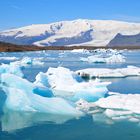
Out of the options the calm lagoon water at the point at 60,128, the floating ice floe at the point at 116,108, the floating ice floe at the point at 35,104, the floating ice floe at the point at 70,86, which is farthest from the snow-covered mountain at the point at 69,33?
the calm lagoon water at the point at 60,128

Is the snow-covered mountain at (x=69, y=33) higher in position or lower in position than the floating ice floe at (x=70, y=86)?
higher

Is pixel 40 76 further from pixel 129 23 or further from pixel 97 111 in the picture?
pixel 129 23

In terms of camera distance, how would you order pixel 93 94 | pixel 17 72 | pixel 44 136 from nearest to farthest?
pixel 44 136 < pixel 93 94 < pixel 17 72

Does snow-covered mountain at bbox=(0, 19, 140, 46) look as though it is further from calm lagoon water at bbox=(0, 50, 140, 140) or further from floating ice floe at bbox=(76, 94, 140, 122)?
calm lagoon water at bbox=(0, 50, 140, 140)

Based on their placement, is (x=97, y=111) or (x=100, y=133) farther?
(x=97, y=111)

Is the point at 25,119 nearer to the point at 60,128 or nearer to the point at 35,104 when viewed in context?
the point at 35,104

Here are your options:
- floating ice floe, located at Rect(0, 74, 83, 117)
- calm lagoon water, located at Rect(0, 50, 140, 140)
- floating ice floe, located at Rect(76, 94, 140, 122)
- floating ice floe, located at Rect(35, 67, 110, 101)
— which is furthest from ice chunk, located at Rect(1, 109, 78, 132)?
floating ice floe, located at Rect(35, 67, 110, 101)

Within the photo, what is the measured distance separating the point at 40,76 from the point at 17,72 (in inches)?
102

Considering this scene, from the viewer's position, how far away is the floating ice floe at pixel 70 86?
844cm

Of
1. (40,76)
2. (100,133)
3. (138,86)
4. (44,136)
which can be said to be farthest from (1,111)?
(138,86)

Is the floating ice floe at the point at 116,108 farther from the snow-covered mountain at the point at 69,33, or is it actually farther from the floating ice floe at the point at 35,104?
the snow-covered mountain at the point at 69,33

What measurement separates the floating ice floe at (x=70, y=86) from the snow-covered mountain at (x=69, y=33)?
510ft

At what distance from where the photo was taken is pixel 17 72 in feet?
41.1

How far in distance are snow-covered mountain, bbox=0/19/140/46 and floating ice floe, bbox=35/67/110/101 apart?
510ft
